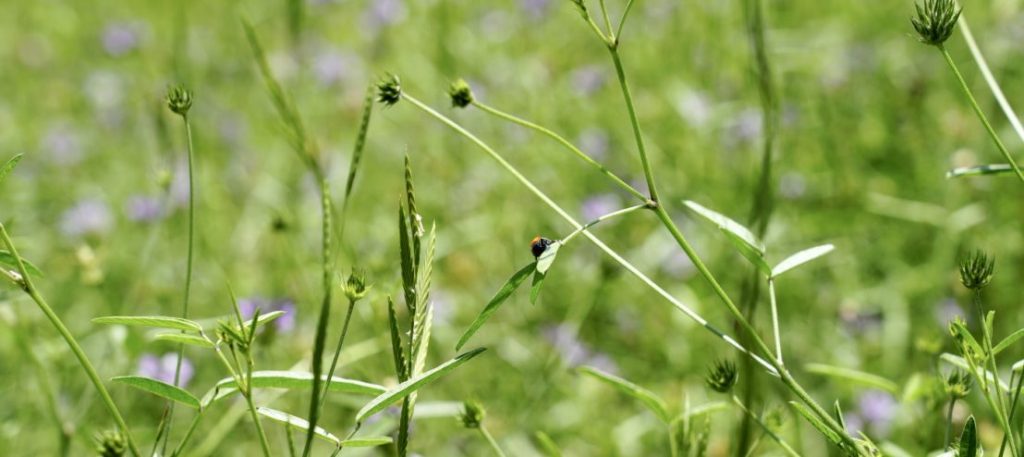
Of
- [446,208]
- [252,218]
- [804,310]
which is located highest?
[252,218]

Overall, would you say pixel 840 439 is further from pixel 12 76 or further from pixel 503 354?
pixel 12 76

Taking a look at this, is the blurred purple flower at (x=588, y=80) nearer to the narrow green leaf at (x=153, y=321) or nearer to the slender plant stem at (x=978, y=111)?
the slender plant stem at (x=978, y=111)

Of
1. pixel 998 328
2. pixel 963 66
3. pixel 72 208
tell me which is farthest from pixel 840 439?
pixel 72 208

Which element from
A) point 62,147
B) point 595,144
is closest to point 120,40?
point 62,147

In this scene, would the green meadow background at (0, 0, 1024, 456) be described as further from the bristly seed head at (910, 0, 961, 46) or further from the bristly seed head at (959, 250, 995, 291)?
the bristly seed head at (910, 0, 961, 46)

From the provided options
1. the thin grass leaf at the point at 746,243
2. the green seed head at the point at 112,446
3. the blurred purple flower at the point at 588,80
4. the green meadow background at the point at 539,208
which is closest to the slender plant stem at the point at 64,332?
the green seed head at the point at 112,446

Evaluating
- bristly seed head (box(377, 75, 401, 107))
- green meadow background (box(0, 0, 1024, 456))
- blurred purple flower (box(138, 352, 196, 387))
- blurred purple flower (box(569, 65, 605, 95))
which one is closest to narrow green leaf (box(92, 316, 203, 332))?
bristly seed head (box(377, 75, 401, 107))

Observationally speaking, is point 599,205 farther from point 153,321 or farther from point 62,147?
point 62,147
